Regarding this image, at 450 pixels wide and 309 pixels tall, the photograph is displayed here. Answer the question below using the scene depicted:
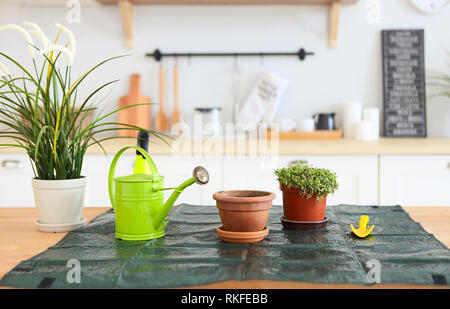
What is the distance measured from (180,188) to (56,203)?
363 millimetres

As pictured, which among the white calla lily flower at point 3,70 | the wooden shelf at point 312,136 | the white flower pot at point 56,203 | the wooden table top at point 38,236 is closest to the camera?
the wooden table top at point 38,236

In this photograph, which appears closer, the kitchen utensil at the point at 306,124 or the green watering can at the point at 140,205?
the green watering can at the point at 140,205

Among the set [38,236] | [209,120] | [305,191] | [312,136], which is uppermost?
[209,120]

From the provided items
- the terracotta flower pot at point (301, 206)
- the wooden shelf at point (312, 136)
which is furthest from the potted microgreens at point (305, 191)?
the wooden shelf at point (312, 136)

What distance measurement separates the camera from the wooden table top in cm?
90

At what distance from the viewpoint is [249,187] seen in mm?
2744

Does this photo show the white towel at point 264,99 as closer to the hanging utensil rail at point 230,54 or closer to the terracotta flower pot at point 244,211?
the hanging utensil rail at point 230,54

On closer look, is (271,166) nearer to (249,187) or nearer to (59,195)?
(249,187)

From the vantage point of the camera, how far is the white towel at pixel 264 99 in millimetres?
3238

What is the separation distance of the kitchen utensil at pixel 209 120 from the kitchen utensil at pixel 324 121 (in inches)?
23.2

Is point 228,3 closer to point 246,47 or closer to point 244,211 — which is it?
point 246,47

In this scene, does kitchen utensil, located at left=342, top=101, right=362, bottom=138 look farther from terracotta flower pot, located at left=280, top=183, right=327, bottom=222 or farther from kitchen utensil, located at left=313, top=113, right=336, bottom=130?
terracotta flower pot, located at left=280, top=183, right=327, bottom=222

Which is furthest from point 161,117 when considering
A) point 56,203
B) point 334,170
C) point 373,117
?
point 56,203

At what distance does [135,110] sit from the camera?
10.5 ft
